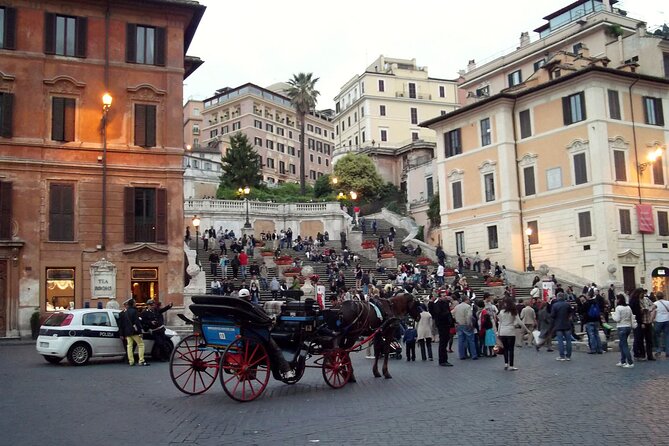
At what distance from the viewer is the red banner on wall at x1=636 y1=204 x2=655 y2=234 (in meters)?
41.0

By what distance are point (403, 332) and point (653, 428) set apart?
11679mm

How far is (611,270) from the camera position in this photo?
128 ft

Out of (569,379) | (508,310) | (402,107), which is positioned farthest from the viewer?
(402,107)

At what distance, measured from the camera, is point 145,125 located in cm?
3045

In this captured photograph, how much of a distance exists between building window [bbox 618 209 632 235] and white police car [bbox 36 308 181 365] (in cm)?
3135

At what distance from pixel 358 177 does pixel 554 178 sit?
32.1m

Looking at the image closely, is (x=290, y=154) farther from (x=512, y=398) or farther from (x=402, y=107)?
(x=512, y=398)

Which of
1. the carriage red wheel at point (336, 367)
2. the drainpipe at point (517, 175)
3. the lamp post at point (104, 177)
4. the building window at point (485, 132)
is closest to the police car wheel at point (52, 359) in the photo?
the carriage red wheel at point (336, 367)

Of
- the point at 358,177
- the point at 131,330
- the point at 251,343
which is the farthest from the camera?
the point at 358,177

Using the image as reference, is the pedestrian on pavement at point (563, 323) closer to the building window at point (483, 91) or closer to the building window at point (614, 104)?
the building window at point (614, 104)

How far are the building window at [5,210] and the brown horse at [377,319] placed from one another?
19246mm

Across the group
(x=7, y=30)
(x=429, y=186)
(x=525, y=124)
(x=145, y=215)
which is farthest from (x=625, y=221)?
(x=7, y=30)

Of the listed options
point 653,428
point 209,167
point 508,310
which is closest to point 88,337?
point 508,310

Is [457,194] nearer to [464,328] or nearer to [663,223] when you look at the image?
[663,223]
